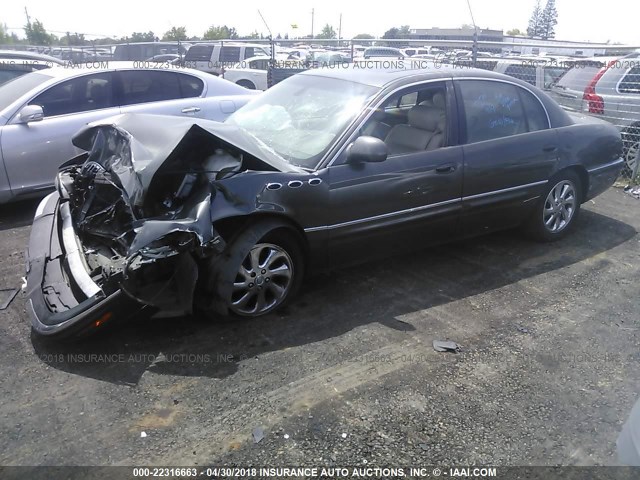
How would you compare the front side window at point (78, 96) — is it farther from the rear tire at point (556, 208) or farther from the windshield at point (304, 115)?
the rear tire at point (556, 208)

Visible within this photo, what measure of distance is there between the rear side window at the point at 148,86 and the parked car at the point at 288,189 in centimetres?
198

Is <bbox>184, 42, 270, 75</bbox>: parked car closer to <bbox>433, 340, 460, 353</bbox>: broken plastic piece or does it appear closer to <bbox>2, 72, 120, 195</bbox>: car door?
<bbox>2, 72, 120, 195</bbox>: car door

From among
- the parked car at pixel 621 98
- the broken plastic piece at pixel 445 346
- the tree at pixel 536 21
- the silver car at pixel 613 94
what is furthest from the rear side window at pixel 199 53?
the tree at pixel 536 21

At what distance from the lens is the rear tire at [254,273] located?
3.53m

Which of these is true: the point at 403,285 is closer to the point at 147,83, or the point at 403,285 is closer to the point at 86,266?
the point at 86,266

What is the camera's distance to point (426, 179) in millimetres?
4332

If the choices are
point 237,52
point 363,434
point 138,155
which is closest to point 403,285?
point 363,434

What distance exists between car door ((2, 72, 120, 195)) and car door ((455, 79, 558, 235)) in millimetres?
4114

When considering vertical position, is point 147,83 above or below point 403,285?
above

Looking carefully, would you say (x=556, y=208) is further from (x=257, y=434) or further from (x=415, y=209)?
(x=257, y=434)

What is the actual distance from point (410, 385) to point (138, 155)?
230 centimetres

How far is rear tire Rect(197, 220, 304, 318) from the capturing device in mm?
3531

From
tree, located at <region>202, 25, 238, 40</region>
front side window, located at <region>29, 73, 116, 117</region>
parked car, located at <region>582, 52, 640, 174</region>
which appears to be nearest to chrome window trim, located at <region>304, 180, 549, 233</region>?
front side window, located at <region>29, 73, 116, 117</region>

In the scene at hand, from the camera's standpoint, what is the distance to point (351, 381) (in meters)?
3.20
